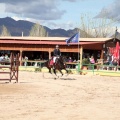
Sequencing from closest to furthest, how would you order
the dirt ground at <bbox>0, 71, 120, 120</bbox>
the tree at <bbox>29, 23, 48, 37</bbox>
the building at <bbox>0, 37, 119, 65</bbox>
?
the dirt ground at <bbox>0, 71, 120, 120</bbox> < the building at <bbox>0, 37, 119, 65</bbox> < the tree at <bbox>29, 23, 48, 37</bbox>

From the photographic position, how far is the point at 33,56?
1834 inches

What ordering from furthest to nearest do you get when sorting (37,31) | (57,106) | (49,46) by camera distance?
(37,31), (49,46), (57,106)

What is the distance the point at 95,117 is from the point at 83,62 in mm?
23729

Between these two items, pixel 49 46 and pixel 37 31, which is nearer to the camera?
pixel 49 46

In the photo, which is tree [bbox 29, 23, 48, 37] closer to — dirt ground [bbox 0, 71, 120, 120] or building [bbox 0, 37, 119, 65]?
building [bbox 0, 37, 119, 65]

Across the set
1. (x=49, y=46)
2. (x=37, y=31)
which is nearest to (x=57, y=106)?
(x=49, y=46)

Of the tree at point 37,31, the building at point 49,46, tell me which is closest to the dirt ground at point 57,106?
the building at point 49,46

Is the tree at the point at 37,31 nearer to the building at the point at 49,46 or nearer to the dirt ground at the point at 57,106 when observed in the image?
the building at the point at 49,46

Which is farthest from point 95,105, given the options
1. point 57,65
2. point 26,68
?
point 26,68

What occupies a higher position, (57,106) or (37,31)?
(37,31)

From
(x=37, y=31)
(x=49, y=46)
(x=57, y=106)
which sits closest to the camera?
(x=57, y=106)

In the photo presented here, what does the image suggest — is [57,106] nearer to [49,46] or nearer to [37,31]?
[49,46]

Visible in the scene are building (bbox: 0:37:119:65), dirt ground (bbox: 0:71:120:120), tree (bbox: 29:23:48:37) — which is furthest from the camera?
tree (bbox: 29:23:48:37)

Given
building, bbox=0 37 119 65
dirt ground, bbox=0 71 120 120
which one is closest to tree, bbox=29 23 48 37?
building, bbox=0 37 119 65
